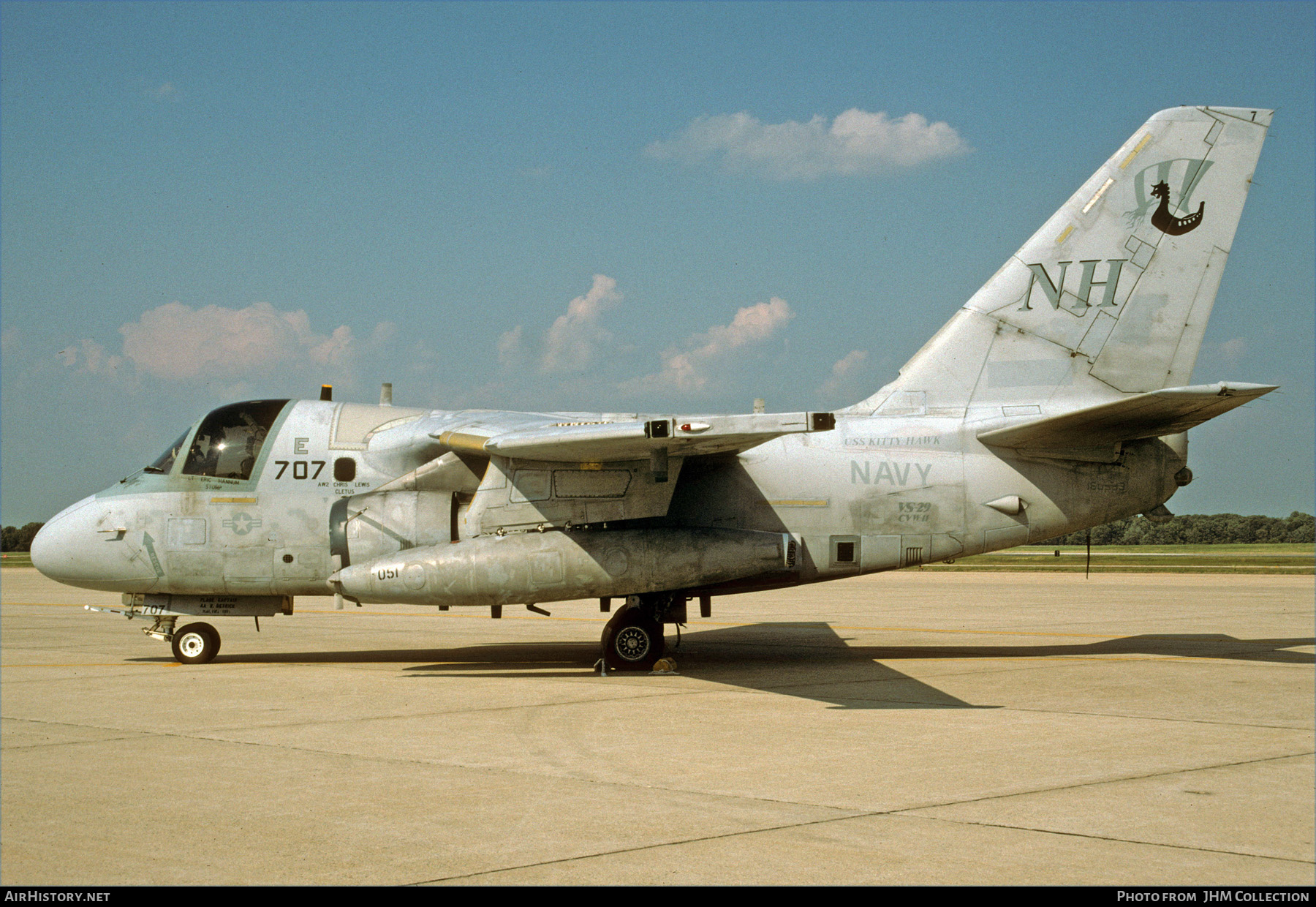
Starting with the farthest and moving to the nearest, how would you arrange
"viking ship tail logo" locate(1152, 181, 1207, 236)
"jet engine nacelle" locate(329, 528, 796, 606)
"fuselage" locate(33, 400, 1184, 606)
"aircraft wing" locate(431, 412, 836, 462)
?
"viking ship tail logo" locate(1152, 181, 1207, 236) → "fuselage" locate(33, 400, 1184, 606) → "jet engine nacelle" locate(329, 528, 796, 606) → "aircraft wing" locate(431, 412, 836, 462)

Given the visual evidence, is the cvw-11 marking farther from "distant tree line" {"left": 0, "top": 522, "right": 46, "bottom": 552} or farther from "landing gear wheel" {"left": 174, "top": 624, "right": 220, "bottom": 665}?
"distant tree line" {"left": 0, "top": 522, "right": 46, "bottom": 552}

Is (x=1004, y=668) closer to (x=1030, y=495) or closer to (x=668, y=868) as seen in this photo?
(x=1030, y=495)

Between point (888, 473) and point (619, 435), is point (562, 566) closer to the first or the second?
point (619, 435)

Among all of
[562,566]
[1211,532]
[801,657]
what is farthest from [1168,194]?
[1211,532]

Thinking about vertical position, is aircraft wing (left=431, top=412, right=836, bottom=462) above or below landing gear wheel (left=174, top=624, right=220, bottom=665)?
above

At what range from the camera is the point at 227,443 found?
14.1 metres

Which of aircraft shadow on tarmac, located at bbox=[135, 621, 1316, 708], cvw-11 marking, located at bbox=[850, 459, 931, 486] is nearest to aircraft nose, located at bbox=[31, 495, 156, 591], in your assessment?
aircraft shadow on tarmac, located at bbox=[135, 621, 1316, 708]

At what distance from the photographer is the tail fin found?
549 inches

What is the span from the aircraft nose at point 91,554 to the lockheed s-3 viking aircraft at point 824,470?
0.08 feet

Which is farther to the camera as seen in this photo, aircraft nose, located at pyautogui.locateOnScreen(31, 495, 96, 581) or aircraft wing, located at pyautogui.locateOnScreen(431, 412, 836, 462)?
aircraft nose, located at pyautogui.locateOnScreen(31, 495, 96, 581)

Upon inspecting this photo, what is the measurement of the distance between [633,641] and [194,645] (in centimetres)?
570

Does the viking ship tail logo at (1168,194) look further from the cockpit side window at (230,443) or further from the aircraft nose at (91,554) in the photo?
the aircraft nose at (91,554)

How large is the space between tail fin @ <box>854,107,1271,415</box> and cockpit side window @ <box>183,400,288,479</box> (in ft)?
26.5

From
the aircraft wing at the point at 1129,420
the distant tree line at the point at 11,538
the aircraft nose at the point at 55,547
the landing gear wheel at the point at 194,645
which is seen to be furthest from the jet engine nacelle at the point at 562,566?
the distant tree line at the point at 11,538
